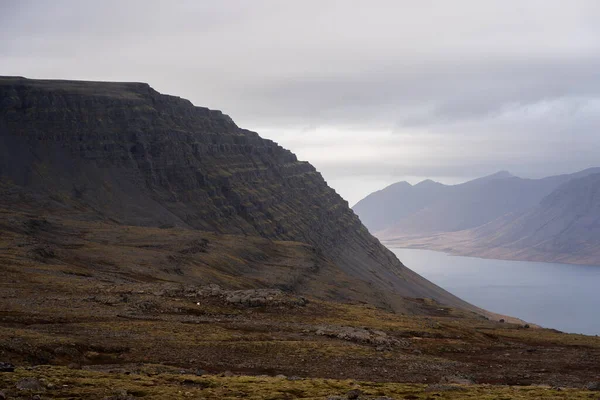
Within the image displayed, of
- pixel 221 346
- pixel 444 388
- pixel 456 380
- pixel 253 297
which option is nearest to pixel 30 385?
pixel 444 388

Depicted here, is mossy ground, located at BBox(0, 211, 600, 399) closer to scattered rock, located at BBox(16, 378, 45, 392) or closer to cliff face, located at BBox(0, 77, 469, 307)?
scattered rock, located at BBox(16, 378, 45, 392)

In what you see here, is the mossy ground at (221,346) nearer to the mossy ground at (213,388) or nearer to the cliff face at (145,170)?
the mossy ground at (213,388)

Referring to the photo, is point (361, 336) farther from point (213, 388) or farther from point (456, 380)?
point (213, 388)

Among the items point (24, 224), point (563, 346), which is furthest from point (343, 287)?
point (563, 346)

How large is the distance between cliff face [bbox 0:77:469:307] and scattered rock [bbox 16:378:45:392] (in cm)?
9094

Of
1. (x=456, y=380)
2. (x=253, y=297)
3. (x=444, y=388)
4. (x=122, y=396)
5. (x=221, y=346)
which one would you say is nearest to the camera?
(x=122, y=396)

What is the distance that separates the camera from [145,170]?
14738cm

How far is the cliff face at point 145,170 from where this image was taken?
12794 centimetres

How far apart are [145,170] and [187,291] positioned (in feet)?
330

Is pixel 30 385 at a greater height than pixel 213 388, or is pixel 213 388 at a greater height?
pixel 30 385

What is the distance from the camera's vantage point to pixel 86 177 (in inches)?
5295

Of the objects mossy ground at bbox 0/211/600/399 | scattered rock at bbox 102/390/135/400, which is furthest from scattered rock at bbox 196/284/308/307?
scattered rock at bbox 102/390/135/400

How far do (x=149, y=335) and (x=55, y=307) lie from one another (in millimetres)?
9530

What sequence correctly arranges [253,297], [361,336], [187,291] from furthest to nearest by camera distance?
[187,291], [253,297], [361,336]
